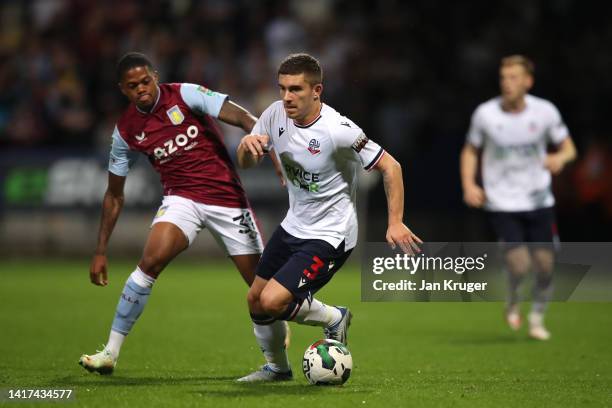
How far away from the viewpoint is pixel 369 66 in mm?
17672

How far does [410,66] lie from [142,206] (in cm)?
484

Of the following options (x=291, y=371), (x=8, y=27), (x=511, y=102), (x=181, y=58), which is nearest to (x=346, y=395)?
(x=291, y=371)

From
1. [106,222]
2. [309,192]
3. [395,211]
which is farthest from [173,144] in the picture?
[395,211]

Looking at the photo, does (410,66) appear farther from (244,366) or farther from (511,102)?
(244,366)

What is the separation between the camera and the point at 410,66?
1777cm

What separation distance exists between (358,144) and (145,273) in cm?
184

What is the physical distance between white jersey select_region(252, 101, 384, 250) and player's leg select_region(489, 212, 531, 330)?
11.7 feet

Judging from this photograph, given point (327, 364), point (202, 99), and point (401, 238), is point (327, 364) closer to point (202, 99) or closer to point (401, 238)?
point (401, 238)

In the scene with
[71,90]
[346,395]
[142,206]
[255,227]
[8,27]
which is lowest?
[346,395]

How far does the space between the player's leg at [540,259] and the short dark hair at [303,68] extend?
410 centimetres

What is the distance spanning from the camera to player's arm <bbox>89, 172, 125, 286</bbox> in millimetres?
7918

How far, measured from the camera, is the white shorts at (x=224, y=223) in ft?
25.8

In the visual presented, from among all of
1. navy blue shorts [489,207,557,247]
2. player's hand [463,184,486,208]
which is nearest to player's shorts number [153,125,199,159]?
player's hand [463,184,486,208]

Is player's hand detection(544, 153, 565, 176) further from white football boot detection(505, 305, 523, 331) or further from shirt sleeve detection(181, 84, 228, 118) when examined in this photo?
shirt sleeve detection(181, 84, 228, 118)
